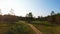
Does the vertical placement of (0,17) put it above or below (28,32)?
above

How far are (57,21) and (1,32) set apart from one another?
15379mm

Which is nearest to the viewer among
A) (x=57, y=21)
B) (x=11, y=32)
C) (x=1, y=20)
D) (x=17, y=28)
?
(x=11, y=32)

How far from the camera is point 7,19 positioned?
2789cm

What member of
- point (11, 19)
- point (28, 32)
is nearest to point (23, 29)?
point (28, 32)

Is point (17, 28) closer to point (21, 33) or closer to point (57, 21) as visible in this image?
point (21, 33)

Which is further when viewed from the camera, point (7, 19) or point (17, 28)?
point (7, 19)

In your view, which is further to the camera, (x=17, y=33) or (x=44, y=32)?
(x=44, y=32)

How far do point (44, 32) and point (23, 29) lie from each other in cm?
321

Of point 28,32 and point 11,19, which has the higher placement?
point 11,19

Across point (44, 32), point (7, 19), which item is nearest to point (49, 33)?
point (44, 32)

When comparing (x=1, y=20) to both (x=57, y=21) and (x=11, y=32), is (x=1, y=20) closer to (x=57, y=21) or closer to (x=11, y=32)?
(x=11, y=32)

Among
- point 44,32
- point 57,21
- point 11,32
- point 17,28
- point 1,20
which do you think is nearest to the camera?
point 11,32

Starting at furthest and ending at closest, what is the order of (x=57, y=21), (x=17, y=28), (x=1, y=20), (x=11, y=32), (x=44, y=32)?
1. (x=57, y=21)
2. (x=1, y=20)
3. (x=44, y=32)
4. (x=17, y=28)
5. (x=11, y=32)

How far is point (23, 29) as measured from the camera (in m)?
22.4
